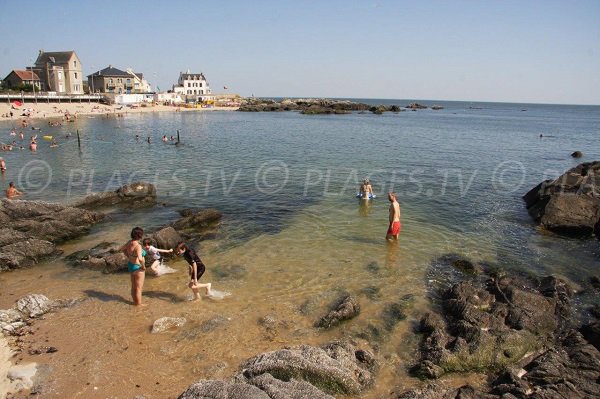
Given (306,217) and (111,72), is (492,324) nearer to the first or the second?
→ (306,217)

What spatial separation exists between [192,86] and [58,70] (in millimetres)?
58407

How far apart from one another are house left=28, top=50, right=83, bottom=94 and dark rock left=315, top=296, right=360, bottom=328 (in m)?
108

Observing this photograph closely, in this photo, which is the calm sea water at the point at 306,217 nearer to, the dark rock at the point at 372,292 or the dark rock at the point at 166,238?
the dark rock at the point at 372,292

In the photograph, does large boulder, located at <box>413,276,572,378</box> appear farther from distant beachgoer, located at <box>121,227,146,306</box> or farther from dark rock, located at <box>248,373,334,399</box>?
distant beachgoer, located at <box>121,227,146,306</box>

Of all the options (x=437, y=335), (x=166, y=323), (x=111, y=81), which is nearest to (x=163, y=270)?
(x=166, y=323)

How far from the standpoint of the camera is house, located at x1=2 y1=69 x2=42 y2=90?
309 feet

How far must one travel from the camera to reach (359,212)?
69.3ft

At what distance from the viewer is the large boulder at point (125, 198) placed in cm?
2122

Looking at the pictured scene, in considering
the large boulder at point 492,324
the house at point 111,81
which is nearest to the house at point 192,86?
Result: the house at point 111,81

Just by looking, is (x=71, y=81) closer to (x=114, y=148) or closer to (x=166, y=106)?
(x=166, y=106)

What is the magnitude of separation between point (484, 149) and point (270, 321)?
4629 cm

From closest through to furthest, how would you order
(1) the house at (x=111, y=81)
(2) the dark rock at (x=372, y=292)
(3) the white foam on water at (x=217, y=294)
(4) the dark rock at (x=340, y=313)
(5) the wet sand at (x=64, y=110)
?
1. (4) the dark rock at (x=340, y=313)
2. (3) the white foam on water at (x=217, y=294)
3. (2) the dark rock at (x=372, y=292)
4. (5) the wet sand at (x=64, y=110)
5. (1) the house at (x=111, y=81)

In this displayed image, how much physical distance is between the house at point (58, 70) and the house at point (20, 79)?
2450 mm

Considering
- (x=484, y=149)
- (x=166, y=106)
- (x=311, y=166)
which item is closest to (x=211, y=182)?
(x=311, y=166)
